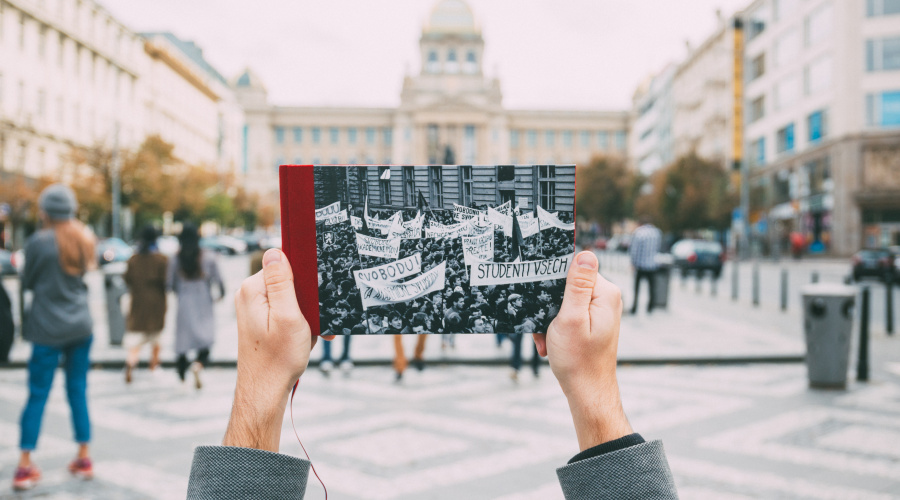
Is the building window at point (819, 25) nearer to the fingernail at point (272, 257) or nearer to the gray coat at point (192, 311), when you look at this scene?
the gray coat at point (192, 311)

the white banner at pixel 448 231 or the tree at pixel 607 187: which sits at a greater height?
the tree at pixel 607 187

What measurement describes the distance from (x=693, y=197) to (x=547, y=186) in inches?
1970

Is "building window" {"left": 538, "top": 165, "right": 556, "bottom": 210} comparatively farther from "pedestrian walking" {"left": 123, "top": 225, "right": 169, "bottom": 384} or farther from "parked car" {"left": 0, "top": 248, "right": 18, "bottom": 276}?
"parked car" {"left": 0, "top": 248, "right": 18, "bottom": 276}

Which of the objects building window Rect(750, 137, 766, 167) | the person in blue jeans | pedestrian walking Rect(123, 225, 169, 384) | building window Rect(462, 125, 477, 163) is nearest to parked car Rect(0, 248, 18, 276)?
pedestrian walking Rect(123, 225, 169, 384)

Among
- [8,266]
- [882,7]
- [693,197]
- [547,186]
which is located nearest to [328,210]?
[547,186]

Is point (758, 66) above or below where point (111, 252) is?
above

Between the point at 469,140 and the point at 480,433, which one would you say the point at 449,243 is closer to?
Result: the point at 480,433

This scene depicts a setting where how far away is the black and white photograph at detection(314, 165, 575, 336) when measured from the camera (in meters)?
1.63

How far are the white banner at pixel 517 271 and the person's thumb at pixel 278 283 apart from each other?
387 millimetres

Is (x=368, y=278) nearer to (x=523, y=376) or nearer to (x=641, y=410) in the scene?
(x=641, y=410)

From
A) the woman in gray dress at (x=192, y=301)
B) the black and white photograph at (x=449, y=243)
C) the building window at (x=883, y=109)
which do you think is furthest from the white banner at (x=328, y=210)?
the building window at (x=883, y=109)

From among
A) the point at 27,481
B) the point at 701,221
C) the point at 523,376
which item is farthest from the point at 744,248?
the point at 27,481

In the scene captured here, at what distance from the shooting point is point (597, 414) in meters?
1.54

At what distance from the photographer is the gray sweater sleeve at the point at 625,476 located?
144 cm
